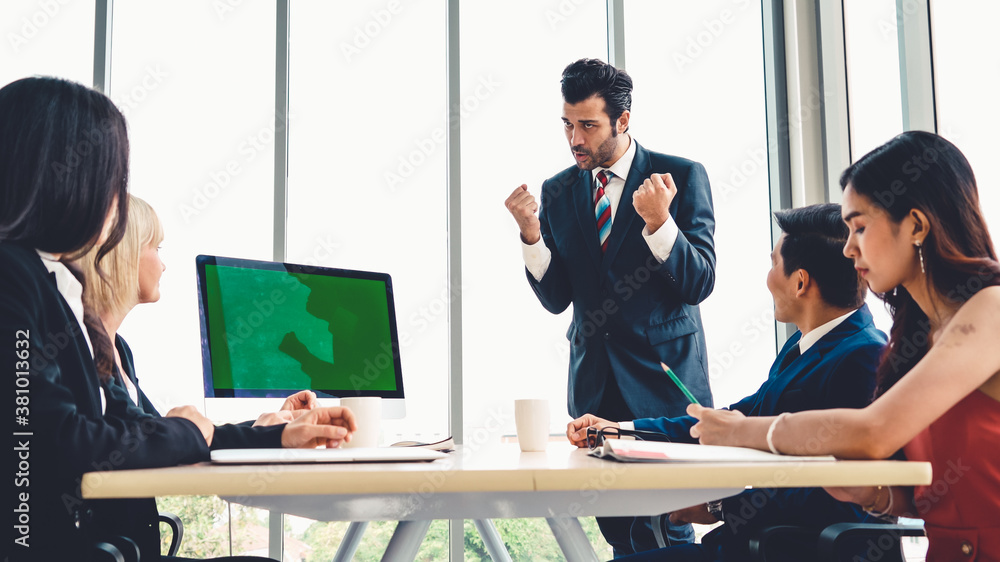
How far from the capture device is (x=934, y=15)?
9.39 ft

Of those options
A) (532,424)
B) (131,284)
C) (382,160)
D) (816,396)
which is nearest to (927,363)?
(816,396)

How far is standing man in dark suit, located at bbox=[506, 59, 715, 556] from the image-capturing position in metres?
2.29

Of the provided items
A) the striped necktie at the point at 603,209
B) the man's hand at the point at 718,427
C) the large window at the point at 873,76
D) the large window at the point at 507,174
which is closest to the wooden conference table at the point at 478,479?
the man's hand at the point at 718,427

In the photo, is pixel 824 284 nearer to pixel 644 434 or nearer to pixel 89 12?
pixel 644 434

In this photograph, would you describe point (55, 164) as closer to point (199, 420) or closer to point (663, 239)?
point (199, 420)

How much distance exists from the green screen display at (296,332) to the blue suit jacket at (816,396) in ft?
2.93

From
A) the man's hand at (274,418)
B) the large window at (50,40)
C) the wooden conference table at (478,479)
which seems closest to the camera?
the wooden conference table at (478,479)

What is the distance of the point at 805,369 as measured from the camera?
1579mm

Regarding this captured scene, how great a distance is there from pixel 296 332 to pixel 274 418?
10.2 inches

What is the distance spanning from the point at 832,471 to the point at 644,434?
0.75 m

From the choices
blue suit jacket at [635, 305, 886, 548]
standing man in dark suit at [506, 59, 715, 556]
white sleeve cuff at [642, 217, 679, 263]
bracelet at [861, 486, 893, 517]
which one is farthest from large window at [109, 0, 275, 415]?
bracelet at [861, 486, 893, 517]

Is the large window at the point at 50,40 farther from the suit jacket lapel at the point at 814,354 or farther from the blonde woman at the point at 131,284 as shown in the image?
the suit jacket lapel at the point at 814,354

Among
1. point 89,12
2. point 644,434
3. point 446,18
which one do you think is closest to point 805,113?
point 446,18

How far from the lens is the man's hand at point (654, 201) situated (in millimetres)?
2201
